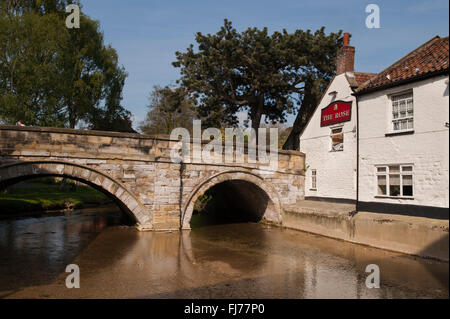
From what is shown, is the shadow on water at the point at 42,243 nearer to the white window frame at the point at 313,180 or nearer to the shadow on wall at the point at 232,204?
the shadow on wall at the point at 232,204

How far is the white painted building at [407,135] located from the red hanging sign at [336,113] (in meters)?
1.42

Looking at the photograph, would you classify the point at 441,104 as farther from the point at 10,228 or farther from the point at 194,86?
the point at 10,228

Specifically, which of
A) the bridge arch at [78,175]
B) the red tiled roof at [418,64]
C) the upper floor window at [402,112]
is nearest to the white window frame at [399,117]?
the upper floor window at [402,112]

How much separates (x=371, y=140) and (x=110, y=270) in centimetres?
1065

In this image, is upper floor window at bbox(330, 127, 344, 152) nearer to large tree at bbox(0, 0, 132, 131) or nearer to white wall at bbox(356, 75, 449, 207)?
white wall at bbox(356, 75, 449, 207)

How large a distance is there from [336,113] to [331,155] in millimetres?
2031

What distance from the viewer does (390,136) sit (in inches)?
514

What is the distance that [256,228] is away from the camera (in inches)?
752

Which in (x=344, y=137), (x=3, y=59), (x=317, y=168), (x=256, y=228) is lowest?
(x=256, y=228)

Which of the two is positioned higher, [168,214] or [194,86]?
[194,86]

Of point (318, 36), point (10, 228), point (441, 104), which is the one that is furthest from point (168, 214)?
point (318, 36)

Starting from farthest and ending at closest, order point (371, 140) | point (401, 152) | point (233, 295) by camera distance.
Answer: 1. point (371, 140)
2. point (401, 152)
3. point (233, 295)

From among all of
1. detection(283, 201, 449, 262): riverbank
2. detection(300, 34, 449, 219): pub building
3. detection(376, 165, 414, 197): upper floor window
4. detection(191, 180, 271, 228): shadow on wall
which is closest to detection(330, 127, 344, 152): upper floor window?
detection(300, 34, 449, 219): pub building

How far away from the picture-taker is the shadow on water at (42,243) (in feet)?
31.3
